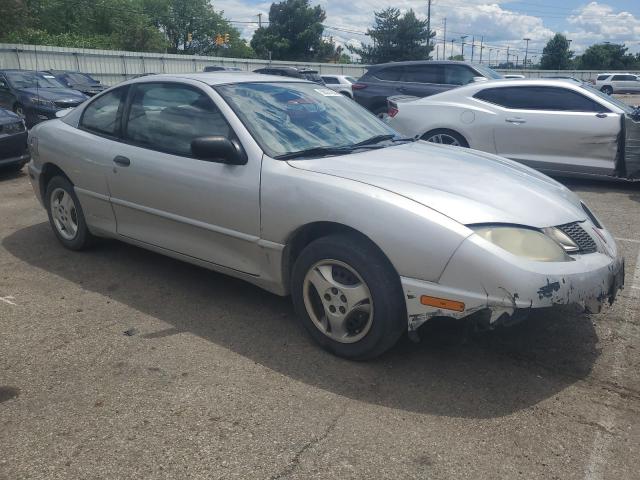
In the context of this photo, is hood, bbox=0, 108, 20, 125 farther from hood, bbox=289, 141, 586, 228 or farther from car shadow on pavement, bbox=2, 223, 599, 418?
hood, bbox=289, 141, 586, 228

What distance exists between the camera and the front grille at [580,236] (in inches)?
126

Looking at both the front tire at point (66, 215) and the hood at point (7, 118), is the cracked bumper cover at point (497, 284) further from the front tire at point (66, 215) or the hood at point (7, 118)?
the hood at point (7, 118)

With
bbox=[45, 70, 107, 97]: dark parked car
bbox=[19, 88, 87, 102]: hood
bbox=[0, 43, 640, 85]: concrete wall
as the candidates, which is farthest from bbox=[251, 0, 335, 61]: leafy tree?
bbox=[19, 88, 87, 102]: hood

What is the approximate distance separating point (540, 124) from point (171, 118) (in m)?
5.72

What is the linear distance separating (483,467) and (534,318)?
1618mm

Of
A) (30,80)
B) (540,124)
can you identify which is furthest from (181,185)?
(30,80)

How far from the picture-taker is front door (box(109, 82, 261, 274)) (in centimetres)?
372

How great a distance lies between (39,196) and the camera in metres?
5.46

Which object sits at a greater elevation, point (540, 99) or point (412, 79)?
point (412, 79)

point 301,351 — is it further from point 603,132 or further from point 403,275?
point 603,132

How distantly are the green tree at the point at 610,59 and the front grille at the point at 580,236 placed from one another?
3011 inches

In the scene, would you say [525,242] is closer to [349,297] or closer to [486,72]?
[349,297]

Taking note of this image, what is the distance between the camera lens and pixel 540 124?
824cm

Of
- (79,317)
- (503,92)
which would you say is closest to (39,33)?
(503,92)
